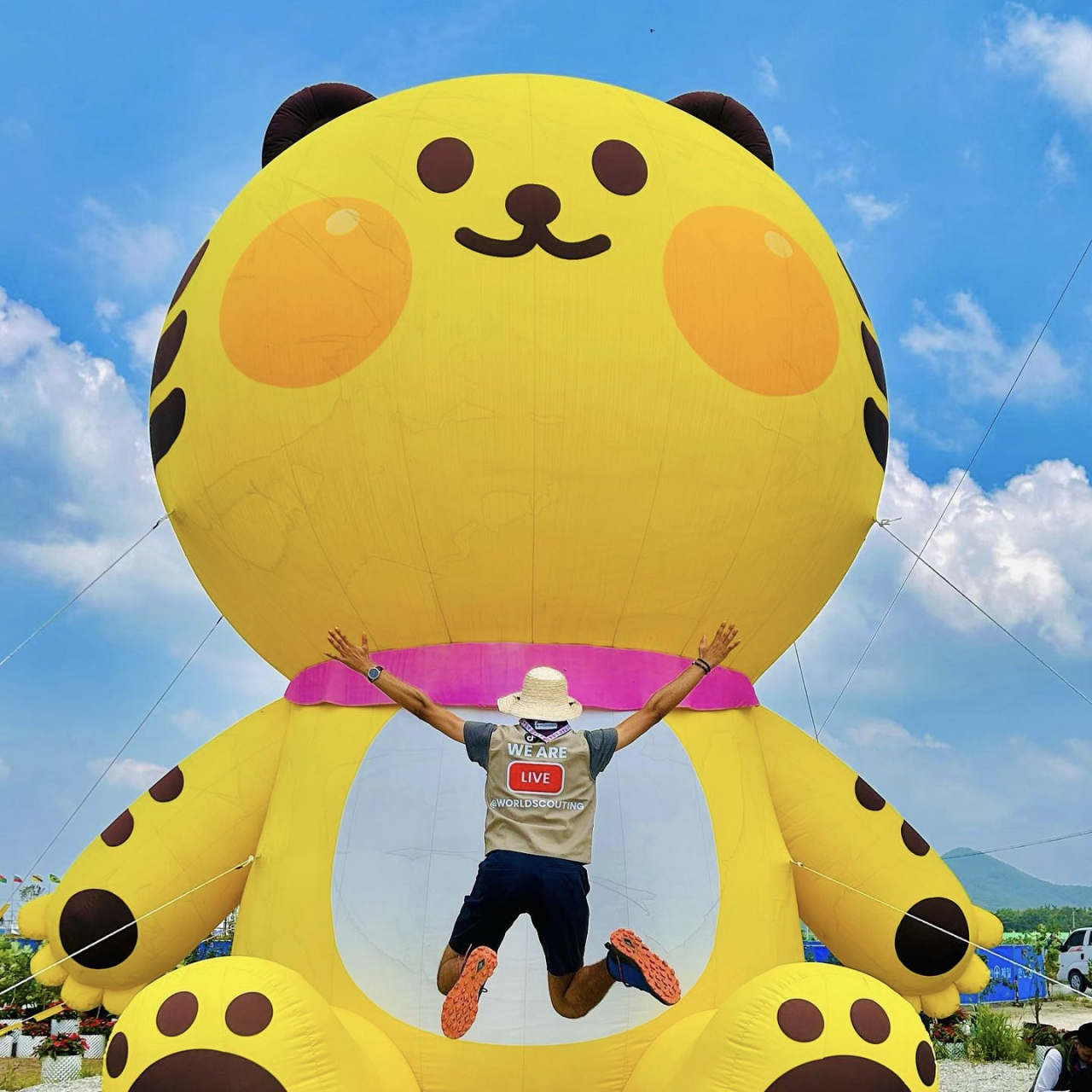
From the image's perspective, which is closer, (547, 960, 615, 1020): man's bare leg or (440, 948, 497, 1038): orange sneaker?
(440, 948, 497, 1038): orange sneaker

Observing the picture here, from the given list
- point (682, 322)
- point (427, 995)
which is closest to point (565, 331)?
point (682, 322)

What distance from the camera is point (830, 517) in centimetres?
564

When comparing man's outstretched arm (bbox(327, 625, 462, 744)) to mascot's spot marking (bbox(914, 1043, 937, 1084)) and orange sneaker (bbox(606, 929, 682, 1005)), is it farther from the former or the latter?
mascot's spot marking (bbox(914, 1043, 937, 1084))

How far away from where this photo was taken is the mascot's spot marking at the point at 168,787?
5770 millimetres

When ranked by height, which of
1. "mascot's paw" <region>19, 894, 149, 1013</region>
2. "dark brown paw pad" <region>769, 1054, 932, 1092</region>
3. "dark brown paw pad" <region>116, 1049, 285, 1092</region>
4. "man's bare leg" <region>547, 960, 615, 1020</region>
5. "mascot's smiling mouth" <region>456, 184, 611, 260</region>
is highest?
"mascot's smiling mouth" <region>456, 184, 611, 260</region>

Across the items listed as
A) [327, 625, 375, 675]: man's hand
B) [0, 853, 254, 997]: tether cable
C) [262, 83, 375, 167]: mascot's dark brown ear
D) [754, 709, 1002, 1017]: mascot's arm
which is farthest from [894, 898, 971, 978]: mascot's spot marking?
[262, 83, 375, 167]: mascot's dark brown ear

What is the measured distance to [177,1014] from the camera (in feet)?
12.6

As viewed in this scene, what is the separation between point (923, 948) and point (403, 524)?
3164mm

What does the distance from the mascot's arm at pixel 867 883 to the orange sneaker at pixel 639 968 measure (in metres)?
2.17

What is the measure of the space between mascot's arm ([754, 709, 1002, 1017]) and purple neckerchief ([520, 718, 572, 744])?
218 centimetres

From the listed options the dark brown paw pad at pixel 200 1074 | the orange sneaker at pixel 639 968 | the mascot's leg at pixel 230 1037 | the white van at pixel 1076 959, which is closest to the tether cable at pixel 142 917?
the mascot's leg at pixel 230 1037

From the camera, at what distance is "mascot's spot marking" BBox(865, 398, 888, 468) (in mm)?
5902

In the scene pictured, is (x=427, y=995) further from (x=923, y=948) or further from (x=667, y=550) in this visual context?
(x=923, y=948)

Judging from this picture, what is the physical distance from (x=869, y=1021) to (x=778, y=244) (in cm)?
328
